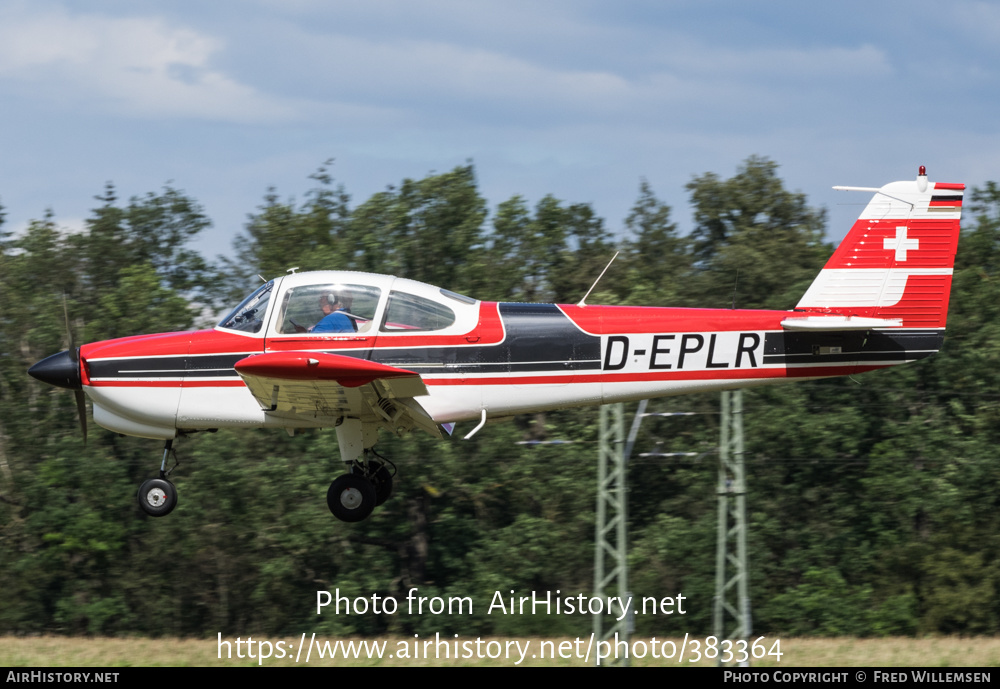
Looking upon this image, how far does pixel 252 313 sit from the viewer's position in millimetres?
9672

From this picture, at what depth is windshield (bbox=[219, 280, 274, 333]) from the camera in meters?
9.60

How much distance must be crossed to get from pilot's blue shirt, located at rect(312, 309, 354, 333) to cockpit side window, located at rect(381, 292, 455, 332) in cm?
31

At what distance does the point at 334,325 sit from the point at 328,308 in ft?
0.55

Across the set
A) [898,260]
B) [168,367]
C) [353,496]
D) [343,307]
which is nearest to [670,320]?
[898,260]

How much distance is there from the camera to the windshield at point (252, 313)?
9602mm

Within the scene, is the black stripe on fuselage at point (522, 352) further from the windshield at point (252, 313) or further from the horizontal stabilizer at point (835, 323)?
the horizontal stabilizer at point (835, 323)

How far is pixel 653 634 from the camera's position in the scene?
23969 mm

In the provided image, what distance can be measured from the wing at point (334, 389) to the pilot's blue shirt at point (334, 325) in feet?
1.67

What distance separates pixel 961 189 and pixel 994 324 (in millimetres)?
18128

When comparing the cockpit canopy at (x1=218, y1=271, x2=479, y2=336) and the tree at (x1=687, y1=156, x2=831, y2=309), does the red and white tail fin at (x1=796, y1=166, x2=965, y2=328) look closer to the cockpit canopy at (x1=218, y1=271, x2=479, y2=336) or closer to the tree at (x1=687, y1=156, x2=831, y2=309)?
the cockpit canopy at (x1=218, y1=271, x2=479, y2=336)

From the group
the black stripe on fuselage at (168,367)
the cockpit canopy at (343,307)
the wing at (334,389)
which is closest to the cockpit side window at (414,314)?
the cockpit canopy at (343,307)

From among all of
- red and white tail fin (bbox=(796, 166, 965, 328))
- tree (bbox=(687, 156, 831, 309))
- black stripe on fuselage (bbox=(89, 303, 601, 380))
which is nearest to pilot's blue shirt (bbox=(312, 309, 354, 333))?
black stripe on fuselage (bbox=(89, 303, 601, 380))

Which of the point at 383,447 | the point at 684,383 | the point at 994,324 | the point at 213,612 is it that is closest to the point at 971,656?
the point at 684,383

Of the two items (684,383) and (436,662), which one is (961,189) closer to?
(684,383)
